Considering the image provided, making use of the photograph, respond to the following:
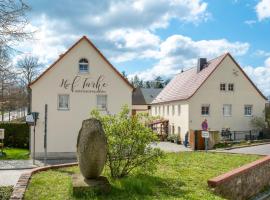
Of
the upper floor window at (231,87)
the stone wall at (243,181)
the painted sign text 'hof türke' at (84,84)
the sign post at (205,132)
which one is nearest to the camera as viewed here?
the stone wall at (243,181)

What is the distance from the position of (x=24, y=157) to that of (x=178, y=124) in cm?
2053

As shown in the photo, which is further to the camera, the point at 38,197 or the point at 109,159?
the point at 109,159

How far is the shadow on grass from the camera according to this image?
10.0 meters

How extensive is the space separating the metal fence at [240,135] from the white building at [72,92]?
44.6 feet

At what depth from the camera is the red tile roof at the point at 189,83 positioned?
4066cm

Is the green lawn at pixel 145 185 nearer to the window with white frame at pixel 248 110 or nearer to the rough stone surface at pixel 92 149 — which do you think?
the rough stone surface at pixel 92 149

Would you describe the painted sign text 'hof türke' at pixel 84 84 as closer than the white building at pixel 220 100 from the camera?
Yes

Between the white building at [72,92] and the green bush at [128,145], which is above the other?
the white building at [72,92]

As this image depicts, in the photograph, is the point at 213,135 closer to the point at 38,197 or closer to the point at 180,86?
the point at 180,86

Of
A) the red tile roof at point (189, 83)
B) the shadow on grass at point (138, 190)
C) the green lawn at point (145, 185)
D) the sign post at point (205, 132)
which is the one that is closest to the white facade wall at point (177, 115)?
Answer: the red tile roof at point (189, 83)

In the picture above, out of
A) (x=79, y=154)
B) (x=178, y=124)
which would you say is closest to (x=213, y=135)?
(x=178, y=124)

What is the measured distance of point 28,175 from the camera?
1269 centimetres

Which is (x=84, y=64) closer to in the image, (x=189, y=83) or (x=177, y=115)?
(x=177, y=115)

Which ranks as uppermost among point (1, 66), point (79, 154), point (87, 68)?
point (87, 68)
